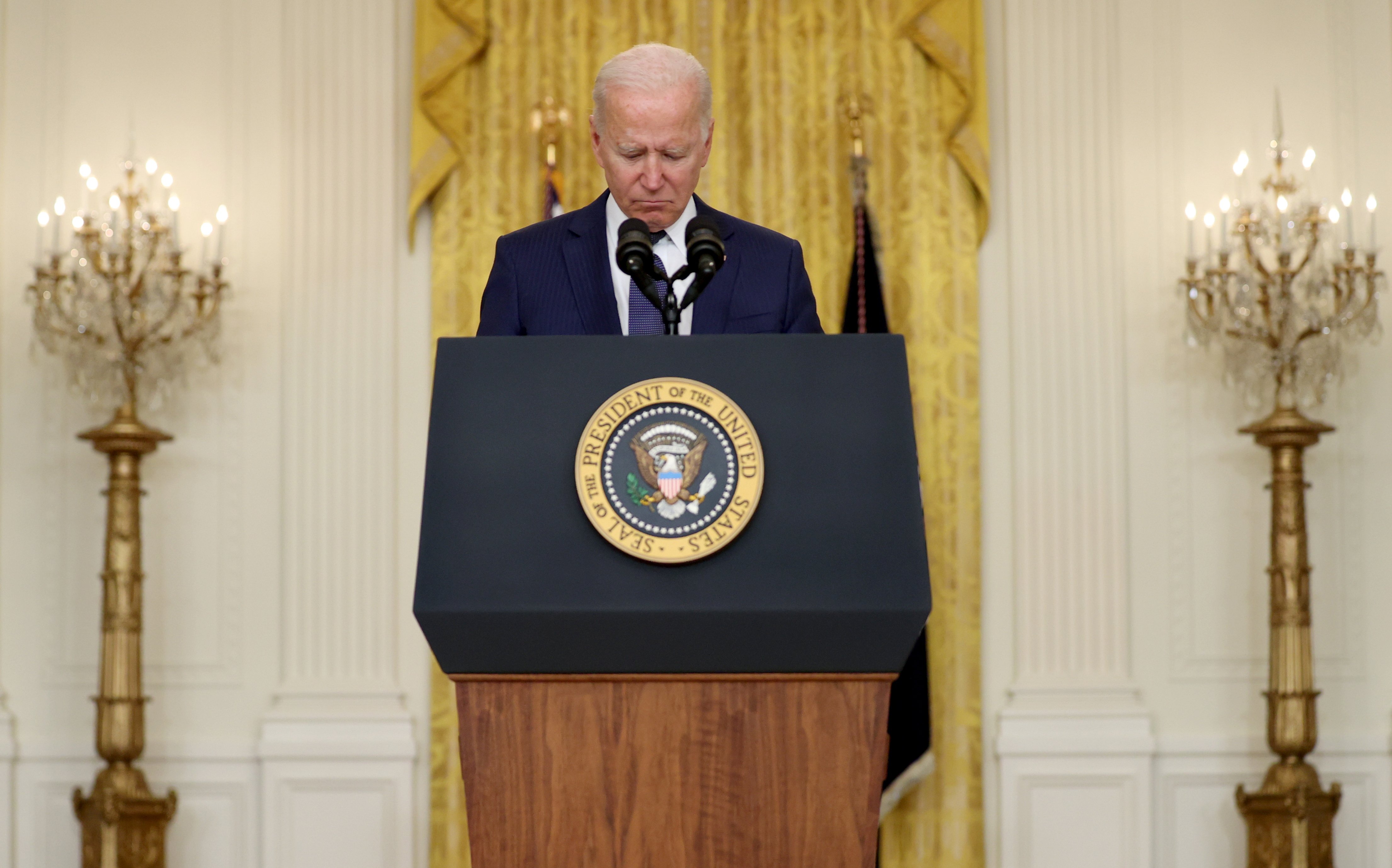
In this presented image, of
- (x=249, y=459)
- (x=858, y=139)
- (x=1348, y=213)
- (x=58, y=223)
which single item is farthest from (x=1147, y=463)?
(x=58, y=223)

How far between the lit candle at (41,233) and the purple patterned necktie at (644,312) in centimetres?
337

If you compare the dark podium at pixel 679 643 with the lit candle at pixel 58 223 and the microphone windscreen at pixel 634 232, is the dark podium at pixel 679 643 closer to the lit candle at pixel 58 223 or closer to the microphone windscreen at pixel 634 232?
the microphone windscreen at pixel 634 232

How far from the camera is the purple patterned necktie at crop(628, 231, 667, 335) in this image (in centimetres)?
229

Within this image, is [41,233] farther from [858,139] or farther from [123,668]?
[858,139]

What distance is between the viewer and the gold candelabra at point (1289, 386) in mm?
5066

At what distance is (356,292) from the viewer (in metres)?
5.68

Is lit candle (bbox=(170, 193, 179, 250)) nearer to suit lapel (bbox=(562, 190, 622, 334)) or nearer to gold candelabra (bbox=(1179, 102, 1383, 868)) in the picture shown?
suit lapel (bbox=(562, 190, 622, 334))

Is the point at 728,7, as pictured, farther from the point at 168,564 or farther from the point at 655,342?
the point at 655,342

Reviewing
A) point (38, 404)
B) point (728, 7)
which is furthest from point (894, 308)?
point (38, 404)

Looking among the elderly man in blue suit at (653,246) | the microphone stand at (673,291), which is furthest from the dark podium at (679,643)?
the elderly man in blue suit at (653,246)

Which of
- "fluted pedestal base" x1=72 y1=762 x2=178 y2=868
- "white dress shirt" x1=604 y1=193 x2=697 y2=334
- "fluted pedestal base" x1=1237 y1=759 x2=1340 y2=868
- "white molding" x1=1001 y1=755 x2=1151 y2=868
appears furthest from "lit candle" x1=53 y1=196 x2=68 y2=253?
"fluted pedestal base" x1=1237 y1=759 x2=1340 y2=868

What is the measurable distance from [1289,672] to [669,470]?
4.02 metres

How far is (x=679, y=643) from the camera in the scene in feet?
5.86

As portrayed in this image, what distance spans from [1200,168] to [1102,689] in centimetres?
213
